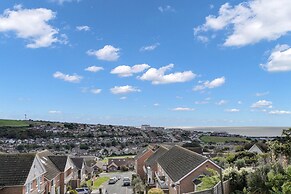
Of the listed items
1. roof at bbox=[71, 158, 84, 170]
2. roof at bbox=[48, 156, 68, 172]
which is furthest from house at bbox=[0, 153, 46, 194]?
roof at bbox=[71, 158, 84, 170]

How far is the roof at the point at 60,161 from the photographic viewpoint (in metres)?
50.5

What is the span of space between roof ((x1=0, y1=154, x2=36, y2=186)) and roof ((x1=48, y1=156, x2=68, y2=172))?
614 inches

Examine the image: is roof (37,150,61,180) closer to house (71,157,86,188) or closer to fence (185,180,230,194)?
house (71,157,86,188)

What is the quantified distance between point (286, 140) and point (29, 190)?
2330 centimetres

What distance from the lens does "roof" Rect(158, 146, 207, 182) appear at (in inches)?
1344

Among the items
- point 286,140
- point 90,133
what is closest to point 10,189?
point 286,140

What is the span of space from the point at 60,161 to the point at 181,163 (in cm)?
2095

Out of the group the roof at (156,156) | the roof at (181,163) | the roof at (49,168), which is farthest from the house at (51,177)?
the roof at (156,156)

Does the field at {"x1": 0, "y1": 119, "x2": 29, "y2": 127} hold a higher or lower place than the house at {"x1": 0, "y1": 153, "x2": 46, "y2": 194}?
higher

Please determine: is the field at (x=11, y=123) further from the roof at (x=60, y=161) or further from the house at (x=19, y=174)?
the house at (x=19, y=174)

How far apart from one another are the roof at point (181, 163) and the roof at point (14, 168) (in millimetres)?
14027

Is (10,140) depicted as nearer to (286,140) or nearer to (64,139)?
(64,139)

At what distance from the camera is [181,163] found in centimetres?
3834

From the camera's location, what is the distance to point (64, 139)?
153 metres
